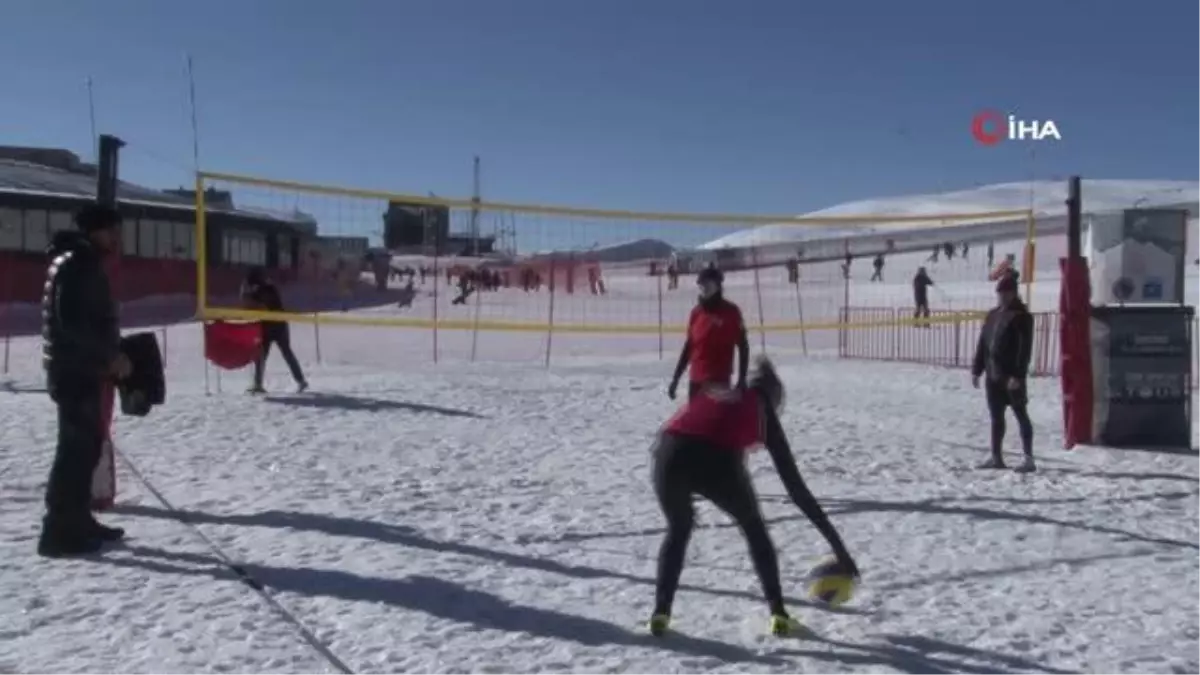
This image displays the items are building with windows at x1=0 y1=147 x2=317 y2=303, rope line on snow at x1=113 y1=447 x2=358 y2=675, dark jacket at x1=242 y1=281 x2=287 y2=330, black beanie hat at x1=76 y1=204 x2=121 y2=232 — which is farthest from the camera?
building with windows at x1=0 y1=147 x2=317 y2=303

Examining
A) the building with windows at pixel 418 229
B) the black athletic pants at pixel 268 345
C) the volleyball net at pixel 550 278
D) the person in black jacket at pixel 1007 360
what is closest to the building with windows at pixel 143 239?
the volleyball net at pixel 550 278

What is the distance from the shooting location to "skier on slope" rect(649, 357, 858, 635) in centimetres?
487

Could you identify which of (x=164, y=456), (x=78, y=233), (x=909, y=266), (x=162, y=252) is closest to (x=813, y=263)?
(x=909, y=266)

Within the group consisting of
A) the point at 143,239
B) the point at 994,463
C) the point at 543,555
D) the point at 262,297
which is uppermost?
the point at 143,239

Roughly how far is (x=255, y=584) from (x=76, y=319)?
1555mm

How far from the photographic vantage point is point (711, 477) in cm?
486

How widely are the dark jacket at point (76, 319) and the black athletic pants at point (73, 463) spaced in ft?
0.14

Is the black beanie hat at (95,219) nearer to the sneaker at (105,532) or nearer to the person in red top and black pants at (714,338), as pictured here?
the sneaker at (105,532)

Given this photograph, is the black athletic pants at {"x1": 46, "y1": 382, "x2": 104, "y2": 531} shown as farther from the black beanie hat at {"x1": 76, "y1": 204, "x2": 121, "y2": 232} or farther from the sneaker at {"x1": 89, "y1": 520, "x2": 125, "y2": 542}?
the black beanie hat at {"x1": 76, "y1": 204, "x2": 121, "y2": 232}

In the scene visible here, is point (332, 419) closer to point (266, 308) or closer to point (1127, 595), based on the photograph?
point (266, 308)

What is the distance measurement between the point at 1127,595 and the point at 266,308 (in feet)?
29.8

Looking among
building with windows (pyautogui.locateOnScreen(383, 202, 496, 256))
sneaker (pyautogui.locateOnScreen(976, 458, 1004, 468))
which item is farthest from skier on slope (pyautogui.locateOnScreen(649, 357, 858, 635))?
building with windows (pyautogui.locateOnScreen(383, 202, 496, 256))

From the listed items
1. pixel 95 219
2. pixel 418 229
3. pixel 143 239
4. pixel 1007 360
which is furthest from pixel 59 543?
pixel 143 239

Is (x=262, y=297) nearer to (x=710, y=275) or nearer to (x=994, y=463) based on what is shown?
(x=710, y=275)
